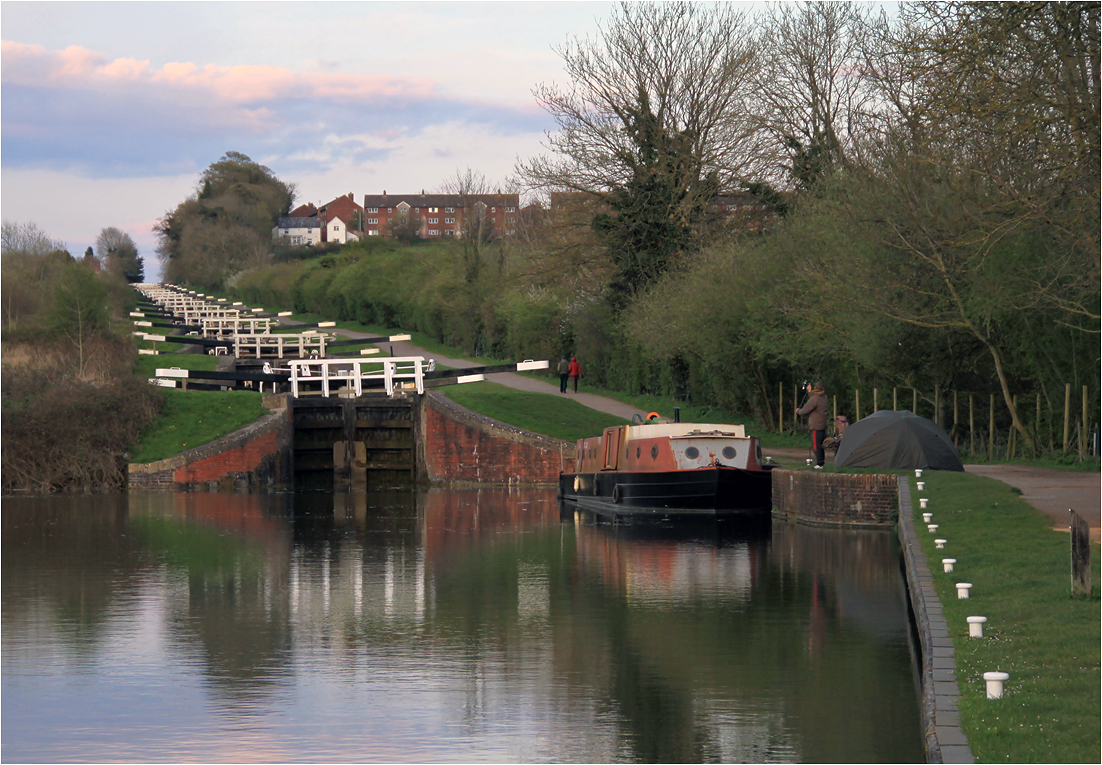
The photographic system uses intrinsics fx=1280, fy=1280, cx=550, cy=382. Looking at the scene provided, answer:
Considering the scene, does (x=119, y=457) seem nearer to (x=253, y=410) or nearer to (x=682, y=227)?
(x=253, y=410)

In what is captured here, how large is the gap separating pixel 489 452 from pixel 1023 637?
2453 centimetres

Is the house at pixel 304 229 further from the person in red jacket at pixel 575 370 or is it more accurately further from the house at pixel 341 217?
the person in red jacket at pixel 575 370

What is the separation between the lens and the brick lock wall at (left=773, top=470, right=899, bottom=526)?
20.5 m

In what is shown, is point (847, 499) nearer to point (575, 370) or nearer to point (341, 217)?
point (575, 370)

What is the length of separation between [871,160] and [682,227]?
7049mm

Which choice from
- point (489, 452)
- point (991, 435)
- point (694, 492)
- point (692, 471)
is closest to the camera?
point (692, 471)

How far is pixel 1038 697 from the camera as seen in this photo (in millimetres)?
7316

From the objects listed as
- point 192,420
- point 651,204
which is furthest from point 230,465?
point 651,204

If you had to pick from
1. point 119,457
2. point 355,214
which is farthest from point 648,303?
point 355,214

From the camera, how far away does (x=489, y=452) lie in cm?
3294

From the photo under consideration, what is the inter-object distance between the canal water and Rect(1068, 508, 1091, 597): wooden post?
1.57 metres

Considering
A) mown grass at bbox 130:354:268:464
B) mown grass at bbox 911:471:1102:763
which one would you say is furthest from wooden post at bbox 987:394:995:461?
mown grass at bbox 130:354:268:464

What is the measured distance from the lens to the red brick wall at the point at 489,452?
32.8m

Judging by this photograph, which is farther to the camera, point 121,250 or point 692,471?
point 121,250
